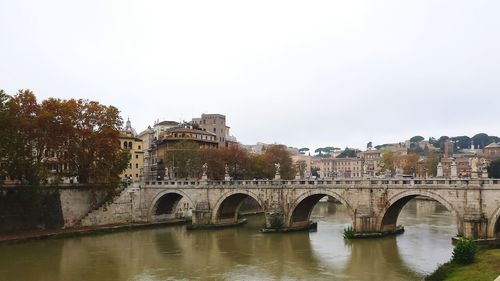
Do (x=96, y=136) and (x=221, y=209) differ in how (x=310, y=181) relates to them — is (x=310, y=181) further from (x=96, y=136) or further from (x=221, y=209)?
(x=96, y=136)

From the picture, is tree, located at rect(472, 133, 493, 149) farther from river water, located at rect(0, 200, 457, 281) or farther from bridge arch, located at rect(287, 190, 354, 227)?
bridge arch, located at rect(287, 190, 354, 227)

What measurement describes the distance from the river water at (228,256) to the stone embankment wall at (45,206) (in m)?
3.92

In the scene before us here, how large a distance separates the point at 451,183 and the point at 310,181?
11774mm

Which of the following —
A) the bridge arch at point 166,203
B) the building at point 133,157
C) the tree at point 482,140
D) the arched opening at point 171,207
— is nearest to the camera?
the bridge arch at point 166,203

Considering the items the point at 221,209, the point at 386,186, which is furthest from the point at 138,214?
the point at 386,186

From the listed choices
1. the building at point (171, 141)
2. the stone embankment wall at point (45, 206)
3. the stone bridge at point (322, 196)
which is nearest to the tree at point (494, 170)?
the building at point (171, 141)

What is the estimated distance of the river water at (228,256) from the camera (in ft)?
89.0

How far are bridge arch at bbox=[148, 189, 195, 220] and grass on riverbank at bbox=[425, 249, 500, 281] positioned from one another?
29.1m

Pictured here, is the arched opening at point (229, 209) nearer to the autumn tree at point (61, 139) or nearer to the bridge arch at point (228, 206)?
the bridge arch at point (228, 206)

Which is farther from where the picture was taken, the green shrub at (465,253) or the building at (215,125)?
the building at (215,125)

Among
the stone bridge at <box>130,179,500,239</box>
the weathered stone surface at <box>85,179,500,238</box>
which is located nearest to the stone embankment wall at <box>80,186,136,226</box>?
the weathered stone surface at <box>85,179,500,238</box>

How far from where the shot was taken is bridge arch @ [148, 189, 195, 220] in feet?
165

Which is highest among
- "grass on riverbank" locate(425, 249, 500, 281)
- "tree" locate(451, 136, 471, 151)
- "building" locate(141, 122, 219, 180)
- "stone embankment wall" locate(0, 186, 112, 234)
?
"tree" locate(451, 136, 471, 151)

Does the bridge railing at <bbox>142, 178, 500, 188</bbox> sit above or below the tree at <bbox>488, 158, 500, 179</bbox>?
below
